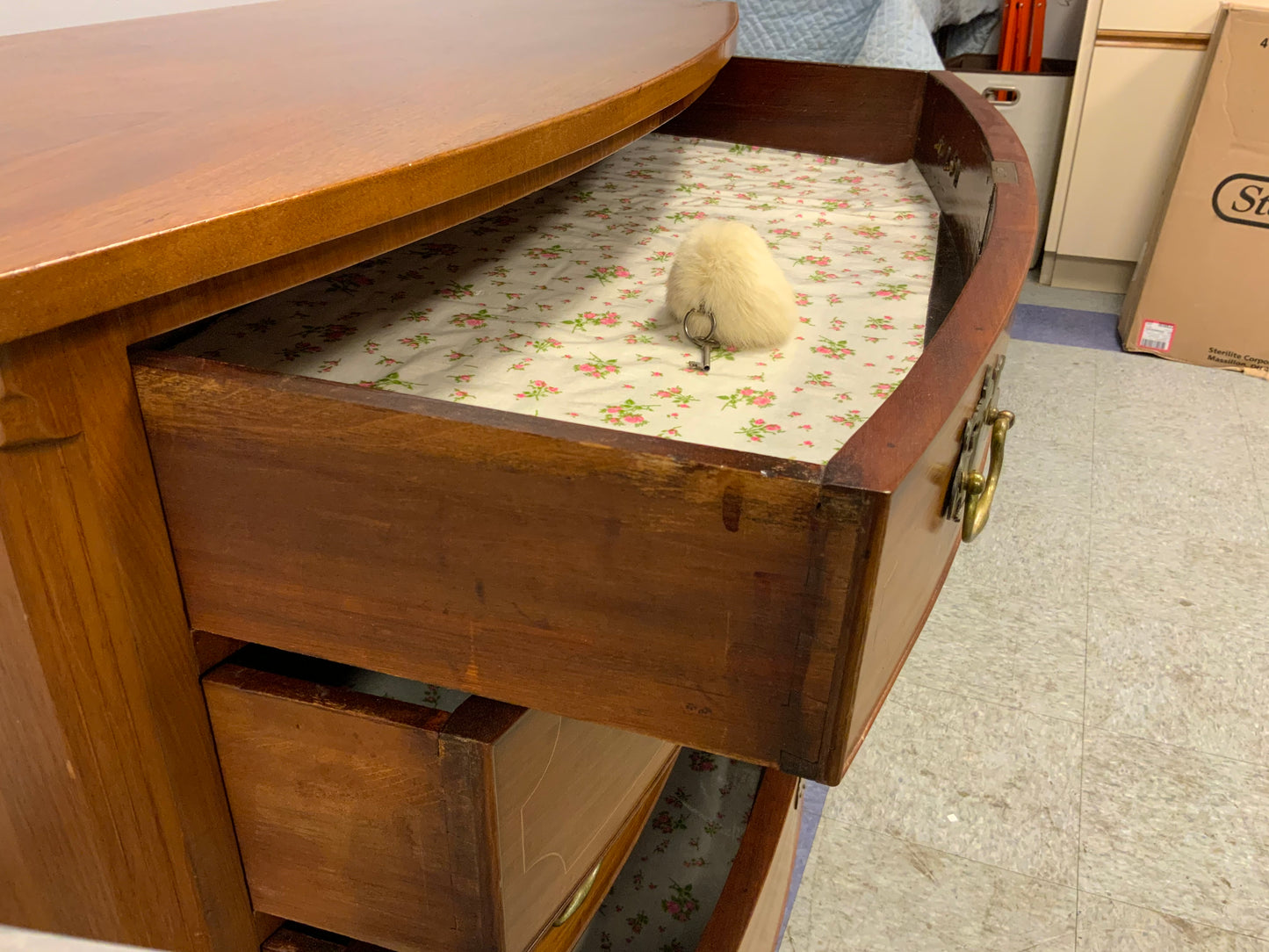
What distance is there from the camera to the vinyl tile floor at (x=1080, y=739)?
1.08 meters

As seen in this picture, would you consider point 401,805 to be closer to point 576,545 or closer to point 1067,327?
point 576,545

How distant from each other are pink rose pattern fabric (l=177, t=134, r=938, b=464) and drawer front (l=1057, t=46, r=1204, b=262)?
58.5 inches

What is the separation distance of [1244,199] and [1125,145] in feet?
1.27

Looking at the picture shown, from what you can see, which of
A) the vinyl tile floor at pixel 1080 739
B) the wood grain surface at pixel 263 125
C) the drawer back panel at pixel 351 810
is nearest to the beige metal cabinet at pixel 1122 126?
the vinyl tile floor at pixel 1080 739

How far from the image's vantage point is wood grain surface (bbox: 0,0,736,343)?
44cm

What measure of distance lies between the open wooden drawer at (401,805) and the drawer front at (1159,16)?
2286mm

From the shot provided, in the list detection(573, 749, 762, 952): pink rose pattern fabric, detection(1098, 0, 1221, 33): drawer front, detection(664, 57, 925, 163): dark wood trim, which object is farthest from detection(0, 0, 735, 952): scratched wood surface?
detection(1098, 0, 1221, 33): drawer front

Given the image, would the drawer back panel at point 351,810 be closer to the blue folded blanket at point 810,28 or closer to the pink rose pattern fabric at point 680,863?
the pink rose pattern fabric at point 680,863

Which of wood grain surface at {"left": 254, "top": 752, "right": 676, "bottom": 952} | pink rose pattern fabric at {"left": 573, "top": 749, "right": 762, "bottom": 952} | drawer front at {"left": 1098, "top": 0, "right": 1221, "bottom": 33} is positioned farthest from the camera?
drawer front at {"left": 1098, "top": 0, "right": 1221, "bottom": 33}

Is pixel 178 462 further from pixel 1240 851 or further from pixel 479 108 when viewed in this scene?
pixel 1240 851

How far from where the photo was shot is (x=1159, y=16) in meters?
2.25

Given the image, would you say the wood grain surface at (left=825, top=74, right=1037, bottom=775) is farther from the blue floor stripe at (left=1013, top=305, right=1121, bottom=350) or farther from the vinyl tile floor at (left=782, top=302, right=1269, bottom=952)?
the blue floor stripe at (left=1013, top=305, right=1121, bottom=350)

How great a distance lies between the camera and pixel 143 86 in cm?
73

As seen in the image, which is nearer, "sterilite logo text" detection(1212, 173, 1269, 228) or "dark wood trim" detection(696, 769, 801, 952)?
"dark wood trim" detection(696, 769, 801, 952)
